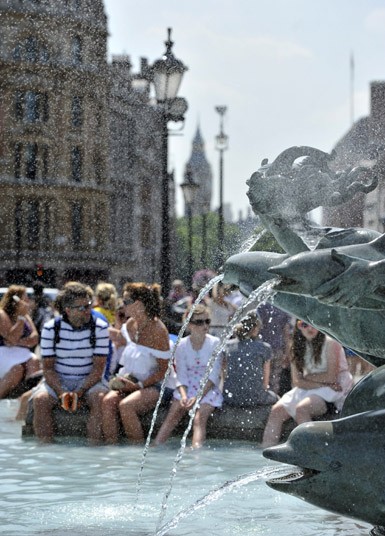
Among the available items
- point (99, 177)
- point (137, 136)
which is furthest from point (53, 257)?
point (137, 136)

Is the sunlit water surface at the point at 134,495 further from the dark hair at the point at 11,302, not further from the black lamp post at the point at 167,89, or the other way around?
the black lamp post at the point at 167,89

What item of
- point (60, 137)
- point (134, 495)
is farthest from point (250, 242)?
point (60, 137)

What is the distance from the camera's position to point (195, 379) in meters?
9.91

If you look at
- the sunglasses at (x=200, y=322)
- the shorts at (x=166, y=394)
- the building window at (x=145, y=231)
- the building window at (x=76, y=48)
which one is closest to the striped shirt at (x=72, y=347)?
the shorts at (x=166, y=394)

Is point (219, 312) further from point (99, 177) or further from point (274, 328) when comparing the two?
point (99, 177)

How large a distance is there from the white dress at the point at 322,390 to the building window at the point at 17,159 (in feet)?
226

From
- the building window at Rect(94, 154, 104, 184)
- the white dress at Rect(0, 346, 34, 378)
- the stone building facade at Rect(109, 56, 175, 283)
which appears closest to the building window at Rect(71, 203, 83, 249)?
the building window at Rect(94, 154, 104, 184)

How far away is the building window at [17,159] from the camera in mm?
76938

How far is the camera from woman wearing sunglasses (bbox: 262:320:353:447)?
30.1 feet

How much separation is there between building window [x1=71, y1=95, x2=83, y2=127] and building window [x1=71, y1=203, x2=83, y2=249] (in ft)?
18.1

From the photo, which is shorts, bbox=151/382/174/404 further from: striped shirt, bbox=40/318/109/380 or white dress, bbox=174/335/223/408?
striped shirt, bbox=40/318/109/380

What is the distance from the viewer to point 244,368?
998cm

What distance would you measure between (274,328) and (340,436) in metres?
8.22

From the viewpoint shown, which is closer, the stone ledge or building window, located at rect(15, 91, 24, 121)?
the stone ledge
